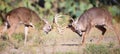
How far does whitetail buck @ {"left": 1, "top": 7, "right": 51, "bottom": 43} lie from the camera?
14.5 metres

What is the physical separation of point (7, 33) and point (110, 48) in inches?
143

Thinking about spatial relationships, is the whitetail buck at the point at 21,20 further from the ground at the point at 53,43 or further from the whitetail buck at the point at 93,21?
the whitetail buck at the point at 93,21

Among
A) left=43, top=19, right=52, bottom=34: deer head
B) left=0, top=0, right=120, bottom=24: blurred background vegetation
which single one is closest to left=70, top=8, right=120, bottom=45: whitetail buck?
left=43, top=19, right=52, bottom=34: deer head

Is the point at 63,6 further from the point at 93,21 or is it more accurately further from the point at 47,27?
the point at 93,21

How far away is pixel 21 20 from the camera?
48.9 feet

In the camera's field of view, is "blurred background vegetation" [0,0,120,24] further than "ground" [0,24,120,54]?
Yes

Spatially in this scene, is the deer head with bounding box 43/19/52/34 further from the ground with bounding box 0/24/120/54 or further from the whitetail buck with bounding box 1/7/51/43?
the ground with bounding box 0/24/120/54

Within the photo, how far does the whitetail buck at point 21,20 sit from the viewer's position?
14531mm

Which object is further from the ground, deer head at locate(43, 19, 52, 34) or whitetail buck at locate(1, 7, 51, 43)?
whitetail buck at locate(1, 7, 51, 43)

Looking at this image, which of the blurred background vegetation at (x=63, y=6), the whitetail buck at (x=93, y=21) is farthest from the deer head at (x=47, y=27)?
the blurred background vegetation at (x=63, y=6)

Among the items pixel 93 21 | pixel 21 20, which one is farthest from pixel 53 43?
pixel 93 21

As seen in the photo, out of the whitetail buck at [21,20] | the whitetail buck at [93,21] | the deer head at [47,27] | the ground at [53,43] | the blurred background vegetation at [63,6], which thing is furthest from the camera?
the blurred background vegetation at [63,6]

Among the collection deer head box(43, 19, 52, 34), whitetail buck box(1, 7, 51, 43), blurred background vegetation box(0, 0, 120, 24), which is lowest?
deer head box(43, 19, 52, 34)

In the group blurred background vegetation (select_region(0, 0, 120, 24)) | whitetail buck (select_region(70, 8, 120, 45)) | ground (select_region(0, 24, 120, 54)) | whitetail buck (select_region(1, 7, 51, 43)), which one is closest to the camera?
ground (select_region(0, 24, 120, 54))
